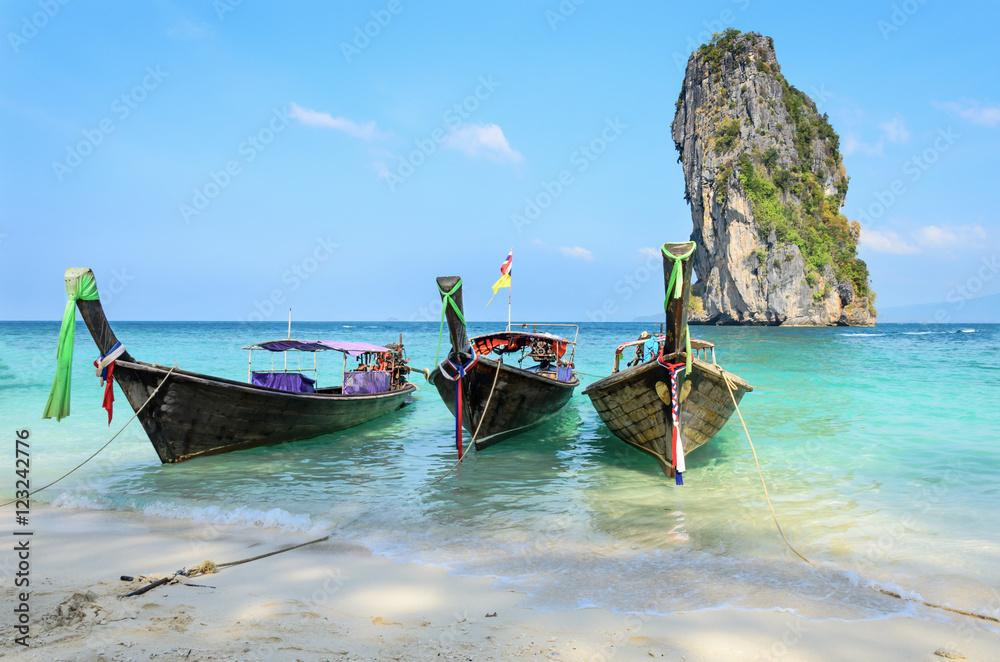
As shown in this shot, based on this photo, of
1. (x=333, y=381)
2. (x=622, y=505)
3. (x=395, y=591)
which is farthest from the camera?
(x=333, y=381)

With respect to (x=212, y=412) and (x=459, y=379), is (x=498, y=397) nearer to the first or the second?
(x=459, y=379)

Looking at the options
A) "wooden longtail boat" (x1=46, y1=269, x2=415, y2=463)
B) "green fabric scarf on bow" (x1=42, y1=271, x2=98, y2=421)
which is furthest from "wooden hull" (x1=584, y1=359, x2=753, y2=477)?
"green fabric scarf on bow" (x1=42, y1=271, x2=98, y2=421)

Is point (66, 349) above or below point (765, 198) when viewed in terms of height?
below

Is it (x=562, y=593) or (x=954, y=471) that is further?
(x=954, y=471)

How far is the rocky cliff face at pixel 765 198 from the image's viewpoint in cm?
7294

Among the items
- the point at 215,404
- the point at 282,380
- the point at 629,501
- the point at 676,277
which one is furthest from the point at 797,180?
the point at 215,404

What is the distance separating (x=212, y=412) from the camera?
378 inches

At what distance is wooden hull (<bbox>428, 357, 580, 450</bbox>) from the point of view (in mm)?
10195

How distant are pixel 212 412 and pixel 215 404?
0.15m

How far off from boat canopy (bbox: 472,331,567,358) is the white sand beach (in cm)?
890

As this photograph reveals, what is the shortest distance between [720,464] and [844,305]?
80.6 m

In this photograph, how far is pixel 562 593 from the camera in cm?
455

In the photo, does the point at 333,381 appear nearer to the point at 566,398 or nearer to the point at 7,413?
the point at 7,413

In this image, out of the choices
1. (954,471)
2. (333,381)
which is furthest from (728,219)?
(954,471)
